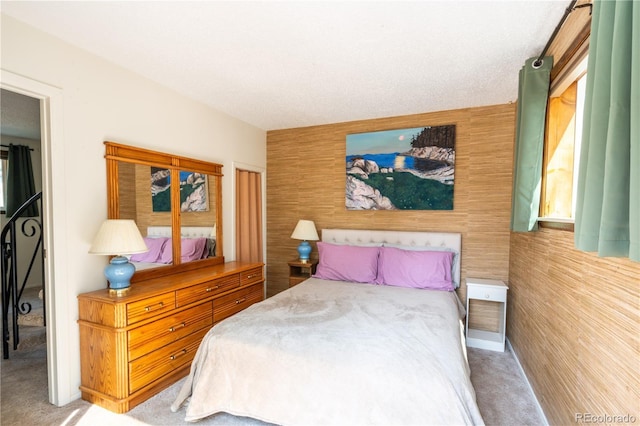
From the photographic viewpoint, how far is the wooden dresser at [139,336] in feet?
6.39

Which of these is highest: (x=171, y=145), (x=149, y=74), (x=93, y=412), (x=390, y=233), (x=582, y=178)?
(x=149, y=74)

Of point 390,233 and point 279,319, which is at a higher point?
point 390,233

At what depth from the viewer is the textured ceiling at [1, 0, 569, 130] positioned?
5.59ft

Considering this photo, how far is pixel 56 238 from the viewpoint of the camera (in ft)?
6.50

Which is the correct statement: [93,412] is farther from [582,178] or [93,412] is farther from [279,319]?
[582,178]

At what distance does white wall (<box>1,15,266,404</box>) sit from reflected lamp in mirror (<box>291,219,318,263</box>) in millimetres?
1876

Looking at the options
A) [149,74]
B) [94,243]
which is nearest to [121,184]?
[94,243]

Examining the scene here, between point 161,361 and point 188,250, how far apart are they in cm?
114

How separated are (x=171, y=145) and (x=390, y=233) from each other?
2744 millimetres

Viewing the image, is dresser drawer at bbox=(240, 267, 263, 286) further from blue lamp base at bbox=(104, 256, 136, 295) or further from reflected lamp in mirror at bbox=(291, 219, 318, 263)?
blue lamp base at bbox=(104, 256, 136, 295)

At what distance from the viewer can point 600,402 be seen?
122 cm

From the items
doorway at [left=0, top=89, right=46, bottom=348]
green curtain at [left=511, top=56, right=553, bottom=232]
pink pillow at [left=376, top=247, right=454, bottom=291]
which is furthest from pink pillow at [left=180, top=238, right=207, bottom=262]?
green curtain at [left=511, top=56, right=553, bottom=232]

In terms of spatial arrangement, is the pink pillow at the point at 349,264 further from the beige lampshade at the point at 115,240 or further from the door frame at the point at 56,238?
the door frame at the point at 56,238

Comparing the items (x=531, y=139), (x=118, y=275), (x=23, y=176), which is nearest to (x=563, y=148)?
(x=531, y=139)
